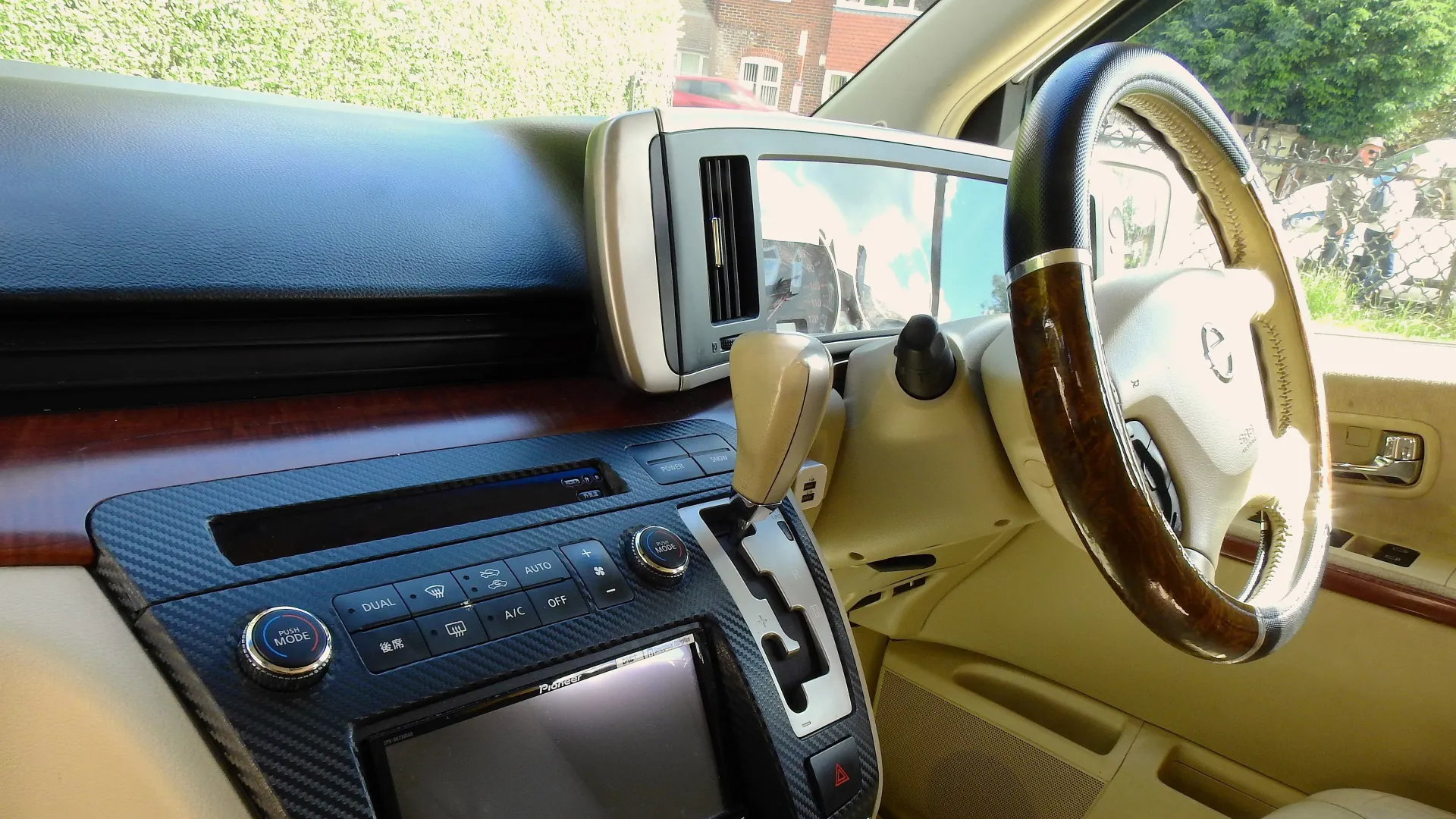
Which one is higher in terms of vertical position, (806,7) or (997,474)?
(806,7)

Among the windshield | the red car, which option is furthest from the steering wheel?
the red car

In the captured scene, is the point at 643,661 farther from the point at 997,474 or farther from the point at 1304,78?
the point at 1304,78

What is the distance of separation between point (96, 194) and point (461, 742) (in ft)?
1.73

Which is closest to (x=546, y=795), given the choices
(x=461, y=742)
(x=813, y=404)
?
(x=461, y=742)

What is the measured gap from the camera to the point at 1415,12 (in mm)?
1581

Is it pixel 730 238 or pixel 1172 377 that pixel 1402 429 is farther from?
pixel 730 238

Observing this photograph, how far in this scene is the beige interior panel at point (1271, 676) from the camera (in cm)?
119

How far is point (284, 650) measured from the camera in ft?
1.94

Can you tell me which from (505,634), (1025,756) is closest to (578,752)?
(505,634)

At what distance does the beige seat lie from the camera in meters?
0.99

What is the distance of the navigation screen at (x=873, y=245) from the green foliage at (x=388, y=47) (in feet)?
1.27

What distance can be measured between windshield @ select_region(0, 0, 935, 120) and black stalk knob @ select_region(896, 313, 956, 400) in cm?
36

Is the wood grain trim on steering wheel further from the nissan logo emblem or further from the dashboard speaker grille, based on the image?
the dashboard speaker grille

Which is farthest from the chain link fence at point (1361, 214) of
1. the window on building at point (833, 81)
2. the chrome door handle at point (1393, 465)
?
the window on building at point (833, 81)
